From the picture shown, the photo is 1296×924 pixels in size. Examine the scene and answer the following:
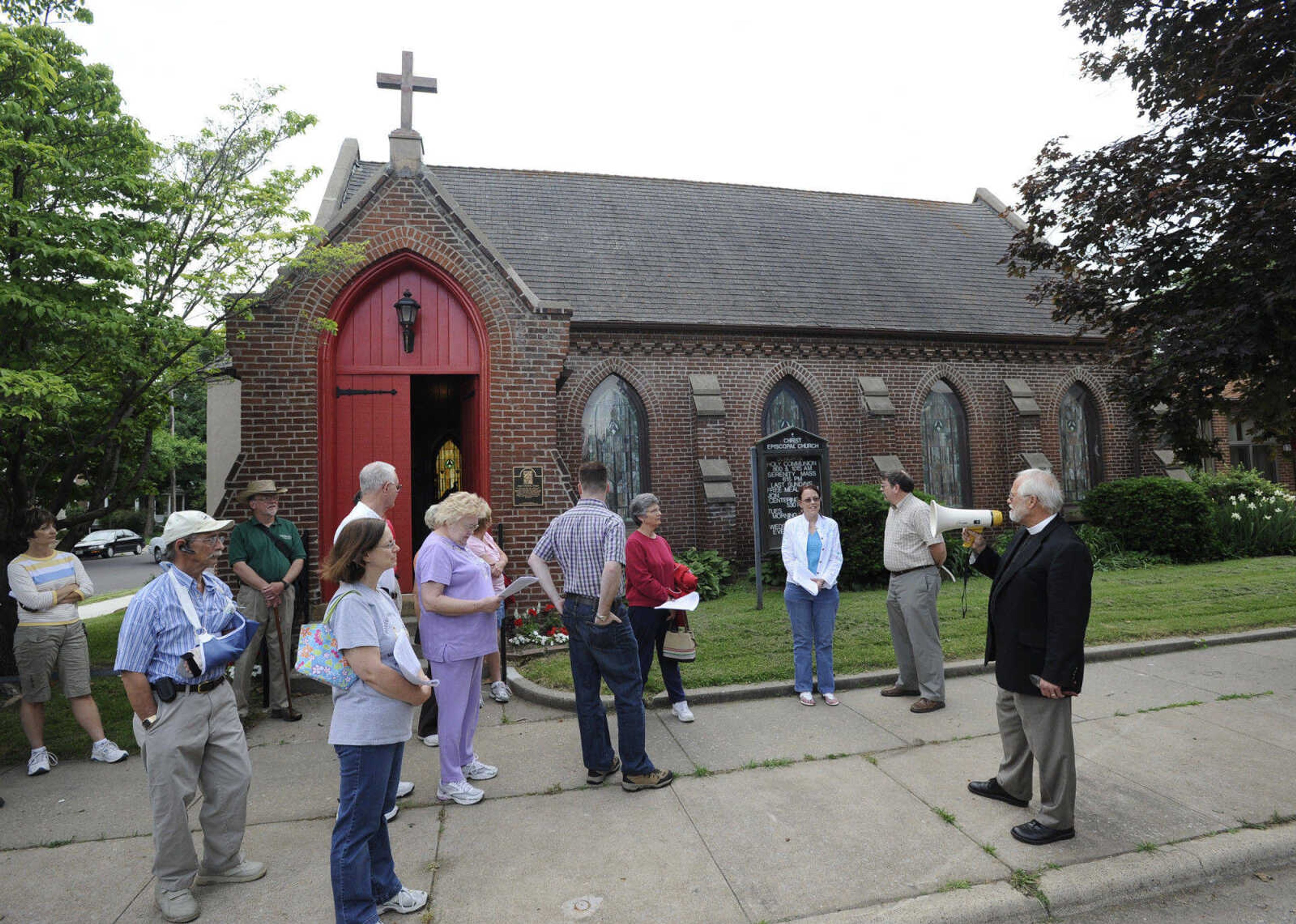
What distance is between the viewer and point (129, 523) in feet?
139

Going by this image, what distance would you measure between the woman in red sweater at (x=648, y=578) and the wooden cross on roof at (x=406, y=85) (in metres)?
6.75

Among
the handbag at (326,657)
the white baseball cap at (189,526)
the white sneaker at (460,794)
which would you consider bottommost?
the white sneaker at (460,794)

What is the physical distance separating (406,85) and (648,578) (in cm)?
760

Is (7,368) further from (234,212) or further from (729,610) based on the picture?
(729,610)

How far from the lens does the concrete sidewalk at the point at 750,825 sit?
131 inches

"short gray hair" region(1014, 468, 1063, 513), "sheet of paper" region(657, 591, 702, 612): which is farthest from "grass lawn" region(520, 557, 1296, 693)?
"short gray hair" region(1014, 468, 1063, 513)

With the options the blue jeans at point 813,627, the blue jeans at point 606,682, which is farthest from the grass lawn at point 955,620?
the blue jeans at point 606,682

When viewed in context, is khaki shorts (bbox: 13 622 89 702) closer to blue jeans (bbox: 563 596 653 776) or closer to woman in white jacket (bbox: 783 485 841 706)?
blue jeans (bbox: 563 596 653 776)

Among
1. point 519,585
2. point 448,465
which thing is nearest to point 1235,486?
point 448,465

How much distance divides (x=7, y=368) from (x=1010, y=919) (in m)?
7.73

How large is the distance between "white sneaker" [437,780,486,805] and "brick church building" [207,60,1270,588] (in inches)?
171

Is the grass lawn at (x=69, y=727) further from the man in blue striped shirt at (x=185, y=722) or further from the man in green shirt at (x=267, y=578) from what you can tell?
the man in blue striped shirt at (x=185, y=722)

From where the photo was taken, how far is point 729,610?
10047 millimetres

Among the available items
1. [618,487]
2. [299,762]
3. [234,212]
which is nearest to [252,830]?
[299,762]
